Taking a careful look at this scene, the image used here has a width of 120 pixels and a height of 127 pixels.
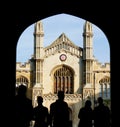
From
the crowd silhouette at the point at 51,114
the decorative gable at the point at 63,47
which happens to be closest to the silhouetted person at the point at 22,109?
the crowd silhouette at the point at 51,114

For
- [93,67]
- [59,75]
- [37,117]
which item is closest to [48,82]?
[59,75]

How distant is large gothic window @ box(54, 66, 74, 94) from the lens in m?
61.2

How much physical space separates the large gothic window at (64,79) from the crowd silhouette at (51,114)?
1873 inches

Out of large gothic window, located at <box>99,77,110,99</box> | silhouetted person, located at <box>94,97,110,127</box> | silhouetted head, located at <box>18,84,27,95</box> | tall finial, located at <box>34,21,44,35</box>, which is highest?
tall finial, located at <box>34,21,44,35</box>

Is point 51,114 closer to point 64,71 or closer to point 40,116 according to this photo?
point 40,116

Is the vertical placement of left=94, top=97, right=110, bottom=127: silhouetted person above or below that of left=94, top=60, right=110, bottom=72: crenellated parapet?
below

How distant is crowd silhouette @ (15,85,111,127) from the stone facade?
→ 152 ft

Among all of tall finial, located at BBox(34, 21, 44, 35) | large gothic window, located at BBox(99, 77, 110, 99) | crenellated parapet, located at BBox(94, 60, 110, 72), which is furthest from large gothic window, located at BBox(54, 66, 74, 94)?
tall finial, located at BBox(34, 21, 44, 35)

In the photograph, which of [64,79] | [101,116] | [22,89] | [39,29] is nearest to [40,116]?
[22,89]

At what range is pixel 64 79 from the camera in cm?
6156

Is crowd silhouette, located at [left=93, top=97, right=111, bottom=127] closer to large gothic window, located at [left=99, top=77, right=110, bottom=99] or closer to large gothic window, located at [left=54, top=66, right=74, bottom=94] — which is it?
large gothic window, located at [left=99, top=77, right=110, bottom=99]

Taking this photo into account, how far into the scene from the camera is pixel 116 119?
15625 mm

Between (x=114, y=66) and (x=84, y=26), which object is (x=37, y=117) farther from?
(x=84, y=26)

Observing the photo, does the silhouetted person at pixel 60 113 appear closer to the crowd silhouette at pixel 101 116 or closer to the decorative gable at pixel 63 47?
the crowd silhouette at pixel 101 116
